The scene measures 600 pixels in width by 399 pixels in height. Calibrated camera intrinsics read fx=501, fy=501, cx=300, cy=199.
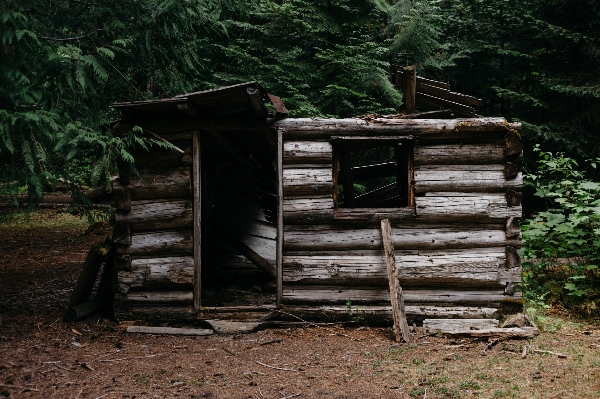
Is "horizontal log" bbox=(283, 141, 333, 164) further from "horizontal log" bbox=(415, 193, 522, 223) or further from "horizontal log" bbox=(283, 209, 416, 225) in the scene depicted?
"horizontal log" bbox=(415, 193, 522, 223)

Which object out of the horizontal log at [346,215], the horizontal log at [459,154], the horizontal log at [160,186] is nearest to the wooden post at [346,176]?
the horizontal log at [346,215]

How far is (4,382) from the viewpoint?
5203 mm

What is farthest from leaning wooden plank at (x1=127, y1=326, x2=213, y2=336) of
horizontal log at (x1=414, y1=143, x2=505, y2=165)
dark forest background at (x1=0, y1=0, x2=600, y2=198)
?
horizontal log at (x1=414, y1=143, x2=505, y2=165)

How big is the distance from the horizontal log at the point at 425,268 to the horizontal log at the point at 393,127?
1794 mm

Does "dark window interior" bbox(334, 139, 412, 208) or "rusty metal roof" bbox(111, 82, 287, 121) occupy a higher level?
"rusty metal roof" bbox(111, 82, 287, 121)

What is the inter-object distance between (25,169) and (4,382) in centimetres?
250

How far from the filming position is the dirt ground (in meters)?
5.20

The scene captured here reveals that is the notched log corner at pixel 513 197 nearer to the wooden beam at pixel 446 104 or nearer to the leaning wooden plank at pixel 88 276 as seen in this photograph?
the wooden beam at pixel 446 104

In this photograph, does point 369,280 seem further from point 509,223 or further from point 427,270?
point 509,223

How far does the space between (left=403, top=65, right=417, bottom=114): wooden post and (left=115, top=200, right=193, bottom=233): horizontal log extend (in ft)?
12.6

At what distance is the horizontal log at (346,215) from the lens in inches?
299

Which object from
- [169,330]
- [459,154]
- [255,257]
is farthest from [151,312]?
[459,154]

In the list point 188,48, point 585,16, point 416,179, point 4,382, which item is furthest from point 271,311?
point 585,16

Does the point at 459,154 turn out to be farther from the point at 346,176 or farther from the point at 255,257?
the point at 255,257
